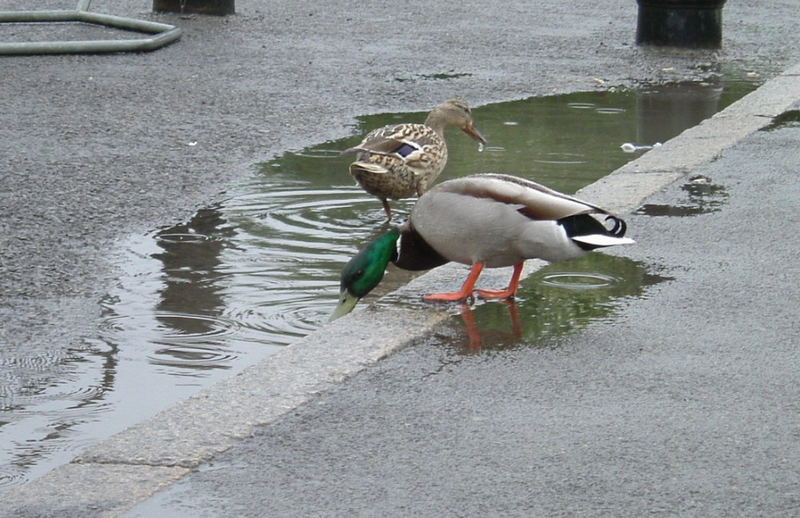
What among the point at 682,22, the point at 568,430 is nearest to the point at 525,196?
the point at 568,430

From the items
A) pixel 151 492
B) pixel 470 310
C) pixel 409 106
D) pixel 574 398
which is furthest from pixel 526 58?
pixel 151 492

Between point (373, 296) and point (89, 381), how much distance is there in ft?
4.91

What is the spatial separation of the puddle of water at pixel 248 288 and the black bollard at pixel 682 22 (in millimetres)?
3862

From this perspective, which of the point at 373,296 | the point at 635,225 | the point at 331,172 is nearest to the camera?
the point at 373,296

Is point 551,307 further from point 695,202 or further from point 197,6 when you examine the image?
point 197,6

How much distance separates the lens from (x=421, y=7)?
53.4 feet

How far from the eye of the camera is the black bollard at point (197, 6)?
14.9 meters

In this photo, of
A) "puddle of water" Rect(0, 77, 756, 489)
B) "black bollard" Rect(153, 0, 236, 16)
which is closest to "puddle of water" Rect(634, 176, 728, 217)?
"puddle of water" Rect(0, 77, 756, 489)

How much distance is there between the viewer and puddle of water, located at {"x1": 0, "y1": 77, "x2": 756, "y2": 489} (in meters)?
4.61

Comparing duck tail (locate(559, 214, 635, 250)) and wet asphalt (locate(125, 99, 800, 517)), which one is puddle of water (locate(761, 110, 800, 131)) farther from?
duck tail (locate(559, 214, 635, 250))

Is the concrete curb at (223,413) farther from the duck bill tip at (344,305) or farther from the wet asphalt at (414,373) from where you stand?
the duck bill tip at (344,305)

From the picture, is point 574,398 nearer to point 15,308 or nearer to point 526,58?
point 15,308

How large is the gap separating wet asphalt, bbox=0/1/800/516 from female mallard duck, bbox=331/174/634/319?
13.0 inches

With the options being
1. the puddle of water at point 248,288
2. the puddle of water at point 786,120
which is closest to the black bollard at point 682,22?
the puddle of water at point 786,120
